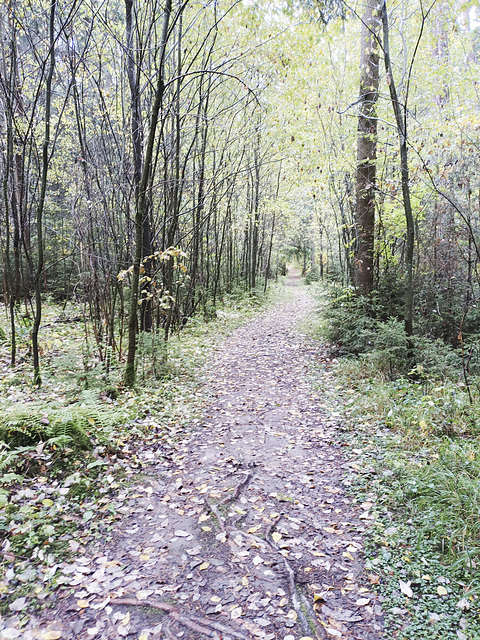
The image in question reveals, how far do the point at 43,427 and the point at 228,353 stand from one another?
5528mm

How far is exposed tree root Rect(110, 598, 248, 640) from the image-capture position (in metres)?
2.26

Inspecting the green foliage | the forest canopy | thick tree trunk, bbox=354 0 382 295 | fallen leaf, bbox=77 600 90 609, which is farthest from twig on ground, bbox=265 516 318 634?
thick tree trunk, bbox=354 0 382 295

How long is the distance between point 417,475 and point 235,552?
6.17 ft

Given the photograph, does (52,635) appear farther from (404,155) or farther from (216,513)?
(404,155)

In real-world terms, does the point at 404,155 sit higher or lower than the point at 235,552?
higher

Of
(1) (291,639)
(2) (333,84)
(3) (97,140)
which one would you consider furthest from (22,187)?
(2) (333,84)

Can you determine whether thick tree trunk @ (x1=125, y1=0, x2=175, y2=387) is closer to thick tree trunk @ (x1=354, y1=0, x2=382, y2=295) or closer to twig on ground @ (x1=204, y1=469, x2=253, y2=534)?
twig on ground @ (x1=204, y1=469, x2=253, y2=534)

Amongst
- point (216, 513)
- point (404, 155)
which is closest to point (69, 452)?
point (216, 513)

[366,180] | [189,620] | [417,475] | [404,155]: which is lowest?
[189,620]

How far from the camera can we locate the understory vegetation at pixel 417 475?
7.88 ft

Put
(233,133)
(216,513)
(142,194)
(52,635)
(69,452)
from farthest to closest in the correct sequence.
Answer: (233,133), (142,194), (69,452), (216,513), (52,635)

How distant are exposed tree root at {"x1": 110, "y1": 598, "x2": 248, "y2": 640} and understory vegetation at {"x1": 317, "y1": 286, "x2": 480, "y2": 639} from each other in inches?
39.0

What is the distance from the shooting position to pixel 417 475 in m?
3.55

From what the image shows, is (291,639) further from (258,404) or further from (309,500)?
(258,404)
